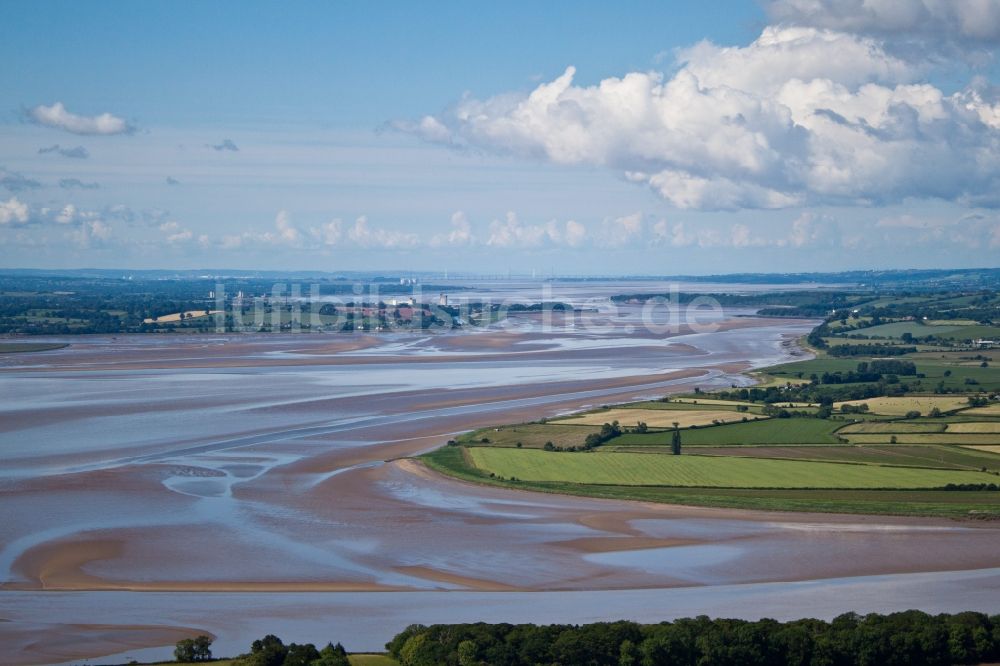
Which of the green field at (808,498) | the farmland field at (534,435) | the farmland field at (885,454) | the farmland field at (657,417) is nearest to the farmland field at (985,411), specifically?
the farmland field at (885,454)

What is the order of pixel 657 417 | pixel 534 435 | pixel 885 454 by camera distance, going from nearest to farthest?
pixel 885 454, pixel 534 435, pixel 657 417

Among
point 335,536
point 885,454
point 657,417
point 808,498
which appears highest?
point 657,417

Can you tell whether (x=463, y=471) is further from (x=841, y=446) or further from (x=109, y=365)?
(x=109, y=365)

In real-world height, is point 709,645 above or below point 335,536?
above

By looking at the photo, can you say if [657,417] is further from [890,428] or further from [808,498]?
[808,498]

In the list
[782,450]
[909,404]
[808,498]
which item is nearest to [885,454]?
[782,450]

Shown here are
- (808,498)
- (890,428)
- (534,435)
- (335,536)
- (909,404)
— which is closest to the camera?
(335,536)

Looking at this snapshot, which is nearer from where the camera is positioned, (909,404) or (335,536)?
(335,536)
